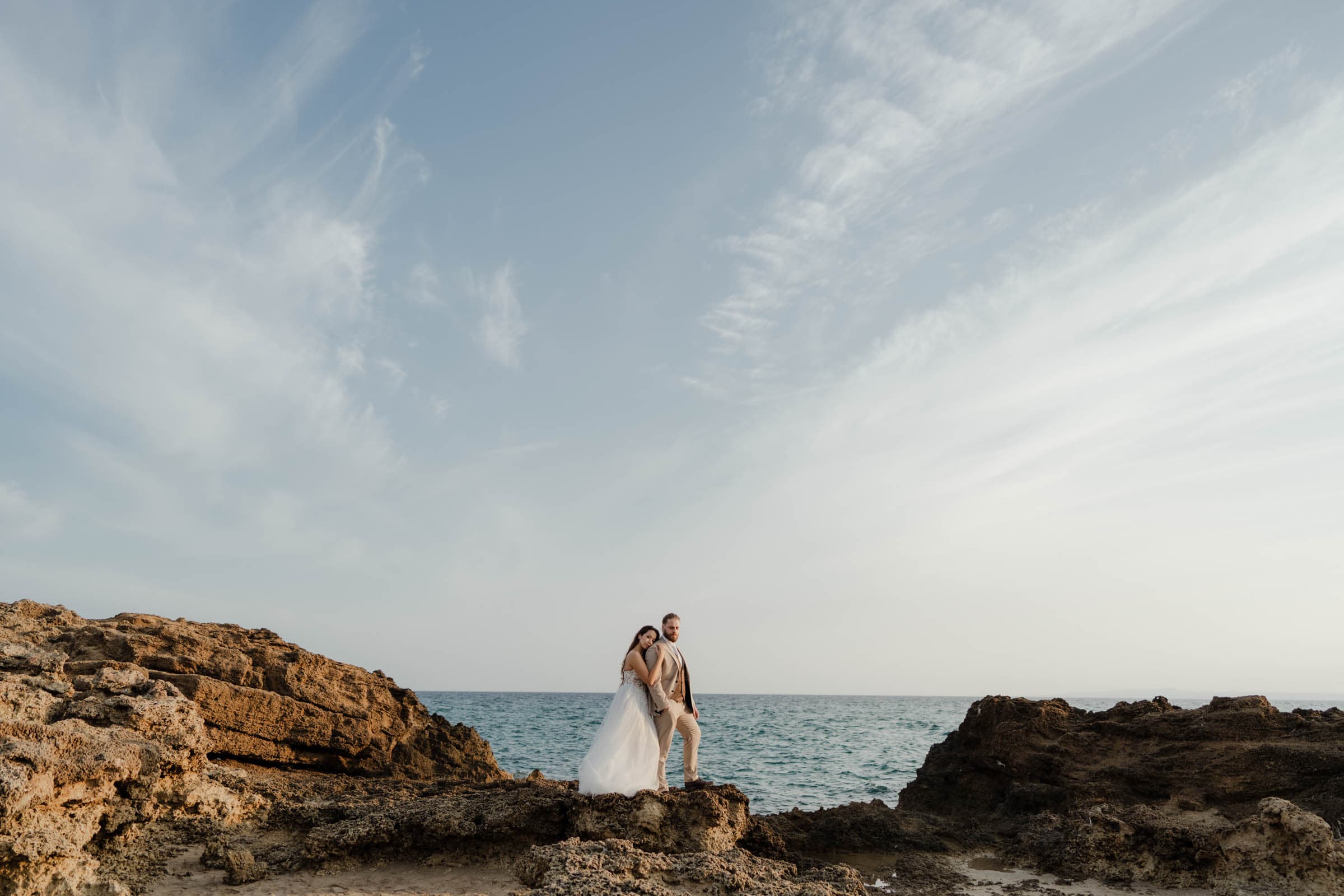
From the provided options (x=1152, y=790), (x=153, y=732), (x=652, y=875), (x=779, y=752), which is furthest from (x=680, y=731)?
(x=779, y=752)

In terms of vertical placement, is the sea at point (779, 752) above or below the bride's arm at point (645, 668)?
below

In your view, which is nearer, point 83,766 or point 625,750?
point 83,766

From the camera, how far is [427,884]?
6.43 m

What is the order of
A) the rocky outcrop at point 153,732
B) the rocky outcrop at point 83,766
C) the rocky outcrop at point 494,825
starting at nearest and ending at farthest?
the rocky outcrop at point 83,766
the rocky outcrop at point 153,732
the rocky outcrop at point 494,825

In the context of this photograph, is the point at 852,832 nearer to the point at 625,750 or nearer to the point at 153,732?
the point at 625,750

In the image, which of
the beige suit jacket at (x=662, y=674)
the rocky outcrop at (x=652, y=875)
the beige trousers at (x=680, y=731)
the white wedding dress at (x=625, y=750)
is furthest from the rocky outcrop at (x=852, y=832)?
the rocky outcrop at (x=652, y=875)

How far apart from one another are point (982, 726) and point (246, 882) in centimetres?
905

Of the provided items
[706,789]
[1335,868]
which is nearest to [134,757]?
[706,789]

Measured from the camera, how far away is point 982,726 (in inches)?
441

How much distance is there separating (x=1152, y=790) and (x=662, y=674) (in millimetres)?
5602

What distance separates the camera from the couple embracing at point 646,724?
7285 millimetres

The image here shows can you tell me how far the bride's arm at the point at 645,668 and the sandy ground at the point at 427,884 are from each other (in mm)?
2118

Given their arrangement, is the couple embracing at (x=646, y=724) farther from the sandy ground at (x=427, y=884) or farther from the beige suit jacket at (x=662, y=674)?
the sandy ground at (x=427, y=884)

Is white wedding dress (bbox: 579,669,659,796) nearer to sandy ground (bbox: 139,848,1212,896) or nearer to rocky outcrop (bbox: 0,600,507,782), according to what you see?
sandy ground (bbox: 139,848,1212,896)
